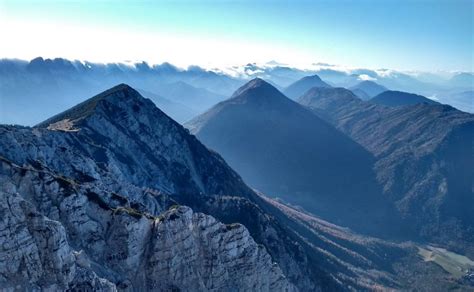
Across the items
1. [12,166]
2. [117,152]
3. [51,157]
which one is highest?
[12,166]

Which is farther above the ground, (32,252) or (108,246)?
(32,252)

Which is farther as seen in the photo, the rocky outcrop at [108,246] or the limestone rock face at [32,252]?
the rocky outcrop at [108,246]

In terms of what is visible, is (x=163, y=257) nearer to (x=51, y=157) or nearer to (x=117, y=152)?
→ (x=51, y=157)

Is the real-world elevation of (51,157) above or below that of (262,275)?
above

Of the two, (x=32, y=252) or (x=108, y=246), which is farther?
(x=108, y=246)

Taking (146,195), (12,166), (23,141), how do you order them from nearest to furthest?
1. (12,166)
2. (23,141)
3. (146,195)

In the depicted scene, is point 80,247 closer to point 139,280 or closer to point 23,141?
point 139,280

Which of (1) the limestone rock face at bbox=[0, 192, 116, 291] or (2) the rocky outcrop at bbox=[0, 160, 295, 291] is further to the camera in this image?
(2) the rocky outcrop at bbox=[0, 160, 295, 291]

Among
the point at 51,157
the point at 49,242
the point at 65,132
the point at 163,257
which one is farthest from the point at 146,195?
the point at 49,242

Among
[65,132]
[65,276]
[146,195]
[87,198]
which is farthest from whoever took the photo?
[65,132]

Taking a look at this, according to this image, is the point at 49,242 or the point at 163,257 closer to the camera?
the point at 49,242
